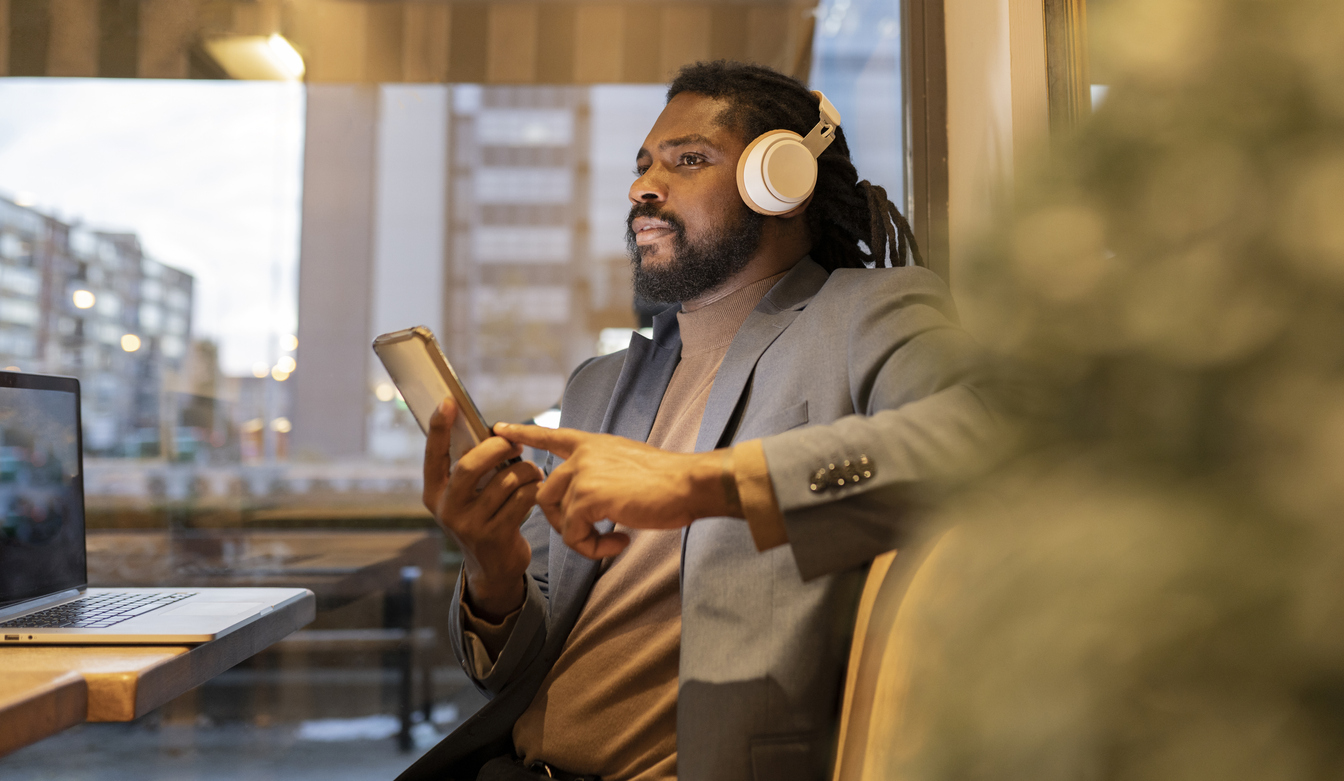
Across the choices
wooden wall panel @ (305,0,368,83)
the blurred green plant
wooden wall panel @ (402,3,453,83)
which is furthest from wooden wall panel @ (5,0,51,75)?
the blurred green plant

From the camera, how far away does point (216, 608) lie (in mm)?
1163

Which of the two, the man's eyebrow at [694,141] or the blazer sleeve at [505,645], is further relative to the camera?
the man's eyebrow at [694,141]

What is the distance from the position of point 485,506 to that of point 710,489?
34 centimetres

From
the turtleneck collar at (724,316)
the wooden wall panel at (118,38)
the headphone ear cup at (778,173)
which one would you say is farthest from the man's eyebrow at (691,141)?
the wooden wall panel at (118,38)

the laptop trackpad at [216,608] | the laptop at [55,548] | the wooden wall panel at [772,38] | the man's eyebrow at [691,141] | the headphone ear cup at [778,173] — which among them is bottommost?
the laptop trackpad at [216,608]

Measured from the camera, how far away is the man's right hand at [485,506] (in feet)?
2.91

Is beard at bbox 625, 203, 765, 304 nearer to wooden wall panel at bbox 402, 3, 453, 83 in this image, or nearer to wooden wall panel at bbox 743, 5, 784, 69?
wooden wall panel at bbox 743, 5, 784, 69

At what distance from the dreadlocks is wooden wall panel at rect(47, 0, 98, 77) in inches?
79.4

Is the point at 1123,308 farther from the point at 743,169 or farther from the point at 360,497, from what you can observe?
the point at 360,497

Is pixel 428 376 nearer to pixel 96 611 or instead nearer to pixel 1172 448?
pixel 96 611

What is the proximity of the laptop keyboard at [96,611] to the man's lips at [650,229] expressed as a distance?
0.89m

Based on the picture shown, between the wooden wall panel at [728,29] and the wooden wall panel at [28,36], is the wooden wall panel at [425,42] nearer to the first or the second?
the wooden wall panel at [728,29]

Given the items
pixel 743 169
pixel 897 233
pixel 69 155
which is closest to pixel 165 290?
pixel 69 155

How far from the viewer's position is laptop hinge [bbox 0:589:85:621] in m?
1.14
